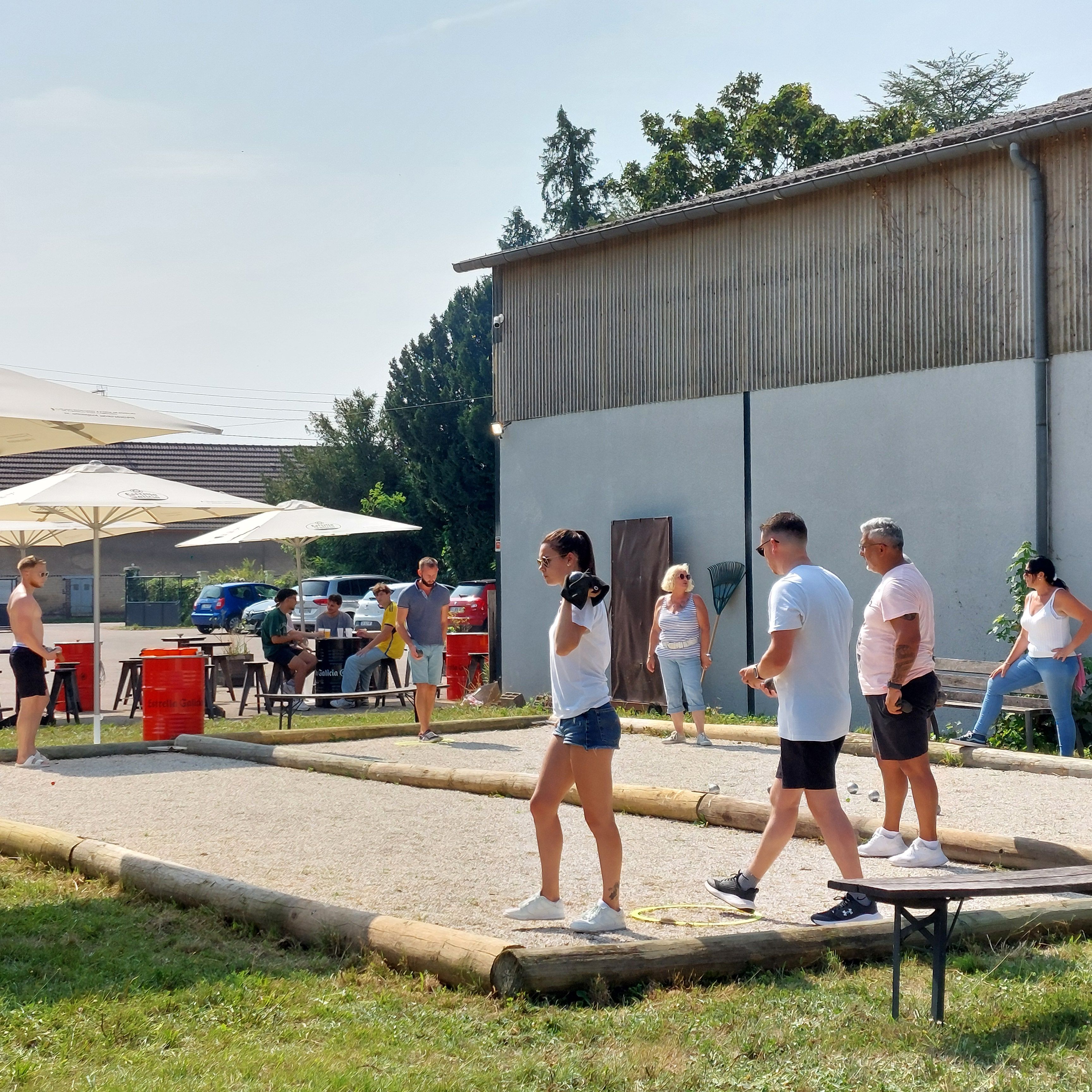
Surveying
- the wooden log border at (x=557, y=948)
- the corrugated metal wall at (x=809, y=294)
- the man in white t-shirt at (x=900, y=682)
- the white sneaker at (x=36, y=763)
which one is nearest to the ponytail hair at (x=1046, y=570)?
the corrugated metal wall at (x=809, y=294)

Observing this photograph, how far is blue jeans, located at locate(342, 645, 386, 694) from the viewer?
17969 mm

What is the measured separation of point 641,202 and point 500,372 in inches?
661

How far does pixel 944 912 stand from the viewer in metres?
4.72

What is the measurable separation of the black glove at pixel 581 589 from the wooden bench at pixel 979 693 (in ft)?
24.8

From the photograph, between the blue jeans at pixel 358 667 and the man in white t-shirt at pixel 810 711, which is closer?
the man in white t-shirt at pixel 810 711

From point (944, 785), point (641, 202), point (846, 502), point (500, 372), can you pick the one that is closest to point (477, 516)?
point (641, 202)

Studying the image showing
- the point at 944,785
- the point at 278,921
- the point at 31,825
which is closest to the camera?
the point at 278,921

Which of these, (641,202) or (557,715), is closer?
(557,715)

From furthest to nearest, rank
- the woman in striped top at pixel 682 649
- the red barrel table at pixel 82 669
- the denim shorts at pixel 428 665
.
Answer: the red barrel table at pixel 82 669 → the denim shorts at pixel 428 665 → the woman in striped top at pixel 682 649

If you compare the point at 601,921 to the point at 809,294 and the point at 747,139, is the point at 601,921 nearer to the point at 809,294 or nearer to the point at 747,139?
the point at 809,294

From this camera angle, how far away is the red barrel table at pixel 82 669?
1706 cm

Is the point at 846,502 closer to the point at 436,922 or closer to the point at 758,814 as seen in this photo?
the point at 758,814

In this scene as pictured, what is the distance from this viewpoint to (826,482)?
1576cm

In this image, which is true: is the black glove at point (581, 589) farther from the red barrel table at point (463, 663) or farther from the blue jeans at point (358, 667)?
the red barrel table at point (463, 663)
